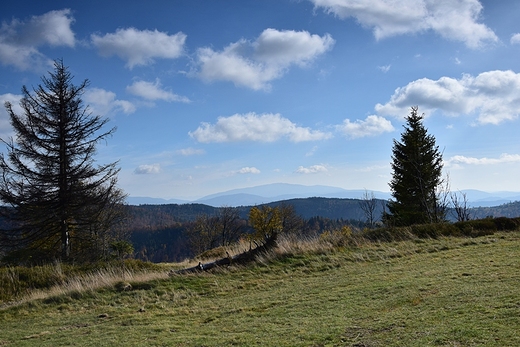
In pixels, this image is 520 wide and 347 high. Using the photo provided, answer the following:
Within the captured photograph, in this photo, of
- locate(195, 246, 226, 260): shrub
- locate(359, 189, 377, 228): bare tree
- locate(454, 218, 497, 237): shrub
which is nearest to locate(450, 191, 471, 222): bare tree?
locate(454, 218, 497, 237): shrub

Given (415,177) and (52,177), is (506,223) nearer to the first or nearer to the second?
(415,177)

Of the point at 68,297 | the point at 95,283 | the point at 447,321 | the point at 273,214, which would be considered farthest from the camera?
the point at 273,214

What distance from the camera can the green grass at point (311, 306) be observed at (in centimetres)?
439

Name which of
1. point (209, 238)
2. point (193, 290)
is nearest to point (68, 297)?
point (193, 290)

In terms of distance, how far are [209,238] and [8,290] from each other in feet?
156

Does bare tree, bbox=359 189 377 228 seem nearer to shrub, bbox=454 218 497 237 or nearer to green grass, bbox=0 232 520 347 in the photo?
shrub, bbox=454 218 497 237

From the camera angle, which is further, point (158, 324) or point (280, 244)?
point (280, 244)

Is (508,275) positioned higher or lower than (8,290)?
higher

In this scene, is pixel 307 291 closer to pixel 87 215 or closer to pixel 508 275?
pixel 508 275

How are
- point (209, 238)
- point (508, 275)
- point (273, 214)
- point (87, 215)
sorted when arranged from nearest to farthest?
1. point (508, 275)
2. point (87, 215)
3. point (209, 238)
4. point (273, 214)

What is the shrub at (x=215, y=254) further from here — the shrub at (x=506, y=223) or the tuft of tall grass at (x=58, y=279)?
the shrub at (x=506, y=223)

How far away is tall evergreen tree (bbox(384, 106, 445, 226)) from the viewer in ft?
82.9

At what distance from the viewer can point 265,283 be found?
9.41 meters

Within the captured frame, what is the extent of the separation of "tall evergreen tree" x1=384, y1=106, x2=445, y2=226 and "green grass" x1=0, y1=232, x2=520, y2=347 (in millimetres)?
14077
